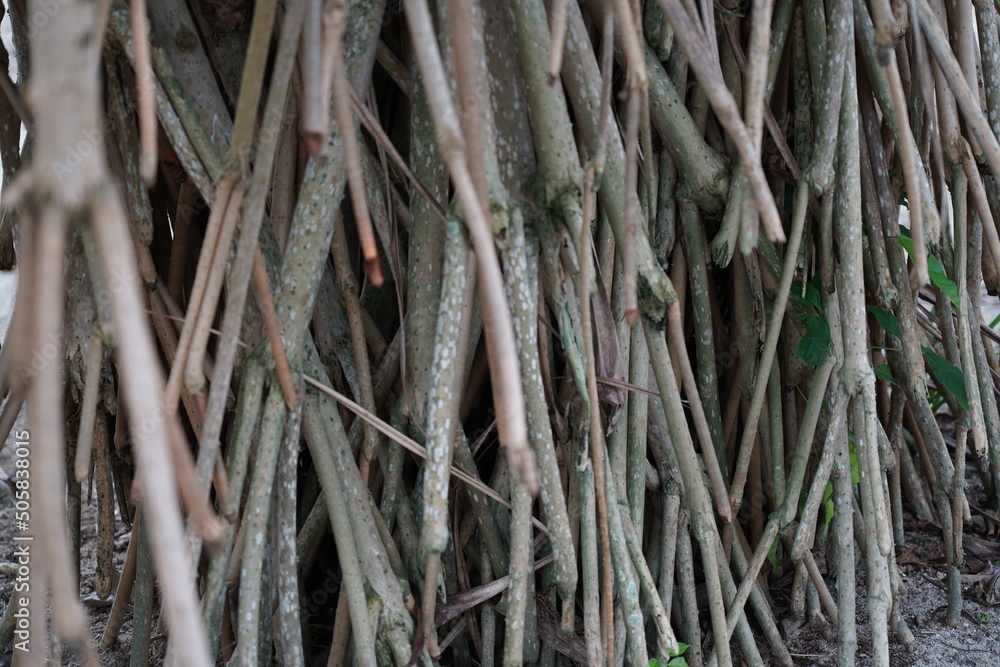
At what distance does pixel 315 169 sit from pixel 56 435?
696mm

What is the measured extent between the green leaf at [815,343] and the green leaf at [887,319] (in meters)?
0.15

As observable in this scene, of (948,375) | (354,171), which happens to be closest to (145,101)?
(354,171)

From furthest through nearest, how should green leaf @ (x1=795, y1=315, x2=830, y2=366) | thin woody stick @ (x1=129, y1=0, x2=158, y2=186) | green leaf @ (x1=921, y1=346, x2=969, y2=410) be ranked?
green leaf @ (x1=921, y1=346, x2=969, y2=410)
green leaf @ (x1=795, y1=315, x2=830, y2=366)
thin woody stick @ (x1=129, y1=0, x2=158, y2=186)

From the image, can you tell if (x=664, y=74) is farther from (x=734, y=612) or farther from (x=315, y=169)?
(x=734, y=612)

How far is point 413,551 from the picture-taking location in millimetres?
1169

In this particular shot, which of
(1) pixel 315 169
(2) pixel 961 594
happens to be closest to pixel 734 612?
(2) pixel 961 594

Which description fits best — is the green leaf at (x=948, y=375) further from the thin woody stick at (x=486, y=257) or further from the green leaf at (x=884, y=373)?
the thin woody stick at (x=486, y=257)

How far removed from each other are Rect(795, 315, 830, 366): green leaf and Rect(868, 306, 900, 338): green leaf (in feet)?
0.50

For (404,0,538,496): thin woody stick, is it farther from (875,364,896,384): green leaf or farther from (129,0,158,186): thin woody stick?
(875,364,896,384): green leaf

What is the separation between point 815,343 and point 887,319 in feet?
0.63

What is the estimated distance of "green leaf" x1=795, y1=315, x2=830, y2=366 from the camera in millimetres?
1162
